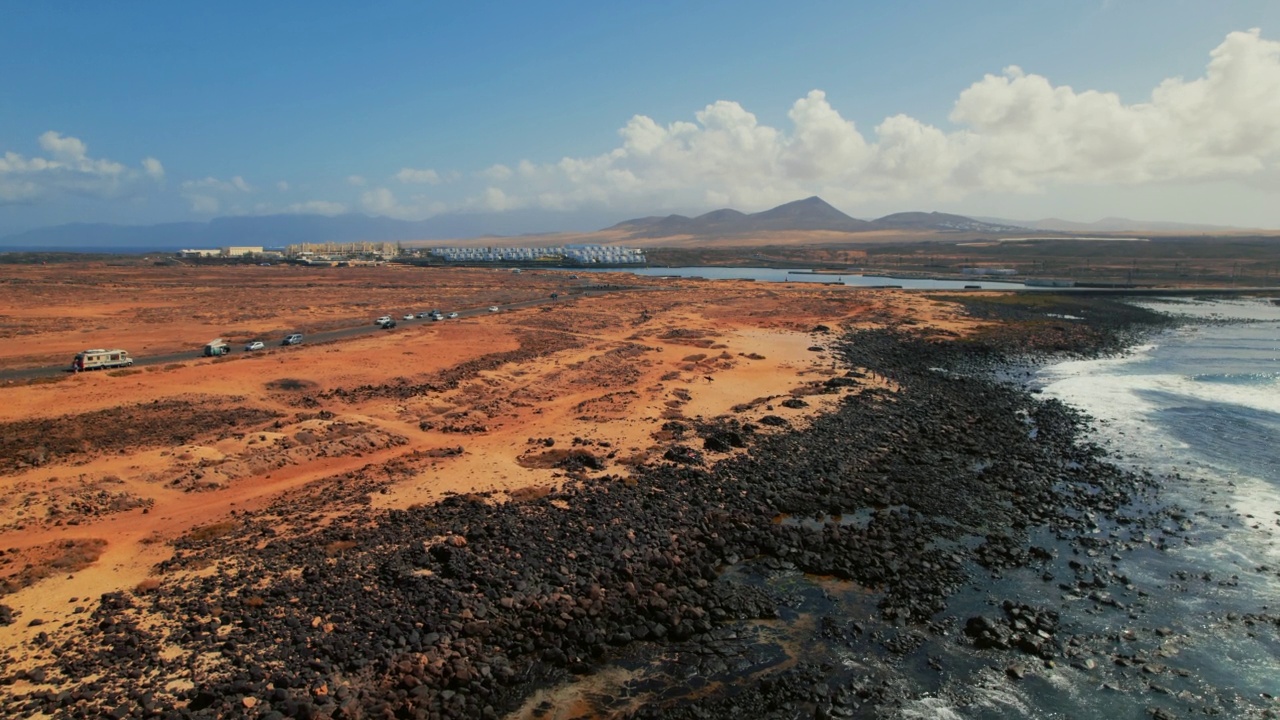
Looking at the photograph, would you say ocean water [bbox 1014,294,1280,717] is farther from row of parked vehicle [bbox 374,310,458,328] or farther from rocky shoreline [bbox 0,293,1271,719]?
row of parked vehicle [bbox 374,310,458,328]

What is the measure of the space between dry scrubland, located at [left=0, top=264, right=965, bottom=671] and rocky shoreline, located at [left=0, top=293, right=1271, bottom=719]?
1.43m

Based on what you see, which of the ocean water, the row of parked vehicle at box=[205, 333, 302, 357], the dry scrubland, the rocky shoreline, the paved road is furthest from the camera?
the row of parked vehicle at box=[205, 333, 302, 357]

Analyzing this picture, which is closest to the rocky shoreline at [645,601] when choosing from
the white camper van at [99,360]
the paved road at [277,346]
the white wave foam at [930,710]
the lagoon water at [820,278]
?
the white wave foam at [930,710]

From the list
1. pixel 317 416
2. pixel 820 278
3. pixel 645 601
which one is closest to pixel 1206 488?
pixel 645 601

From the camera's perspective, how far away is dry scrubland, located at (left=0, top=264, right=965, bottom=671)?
786 inches

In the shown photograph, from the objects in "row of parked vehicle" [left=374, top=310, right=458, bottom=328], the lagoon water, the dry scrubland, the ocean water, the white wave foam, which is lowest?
the white wave foam

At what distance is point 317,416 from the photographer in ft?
100

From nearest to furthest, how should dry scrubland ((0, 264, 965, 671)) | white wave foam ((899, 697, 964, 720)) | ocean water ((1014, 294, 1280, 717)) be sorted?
white wave foam ((899, 697, 964, 720))
ocean water ((1014, 294, 1280, 717))
dry scrubland ((0, 264, 965, 671))

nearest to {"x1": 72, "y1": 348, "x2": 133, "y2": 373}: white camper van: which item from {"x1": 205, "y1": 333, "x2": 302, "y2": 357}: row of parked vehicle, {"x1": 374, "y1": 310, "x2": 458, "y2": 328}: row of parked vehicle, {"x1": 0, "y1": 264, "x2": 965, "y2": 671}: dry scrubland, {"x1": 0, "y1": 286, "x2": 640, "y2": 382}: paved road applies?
{"x1": 0, "y1": 286, "x2": 640, "y2": 382}: paved road

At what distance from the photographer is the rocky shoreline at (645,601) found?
44.9 ft

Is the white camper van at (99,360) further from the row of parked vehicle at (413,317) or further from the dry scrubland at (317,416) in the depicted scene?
the row of parked vehicle at (413,317)

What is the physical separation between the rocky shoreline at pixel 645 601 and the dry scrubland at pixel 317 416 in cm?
143

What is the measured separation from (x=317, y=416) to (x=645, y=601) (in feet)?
68.7

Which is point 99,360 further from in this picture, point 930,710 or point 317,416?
point 930,710
